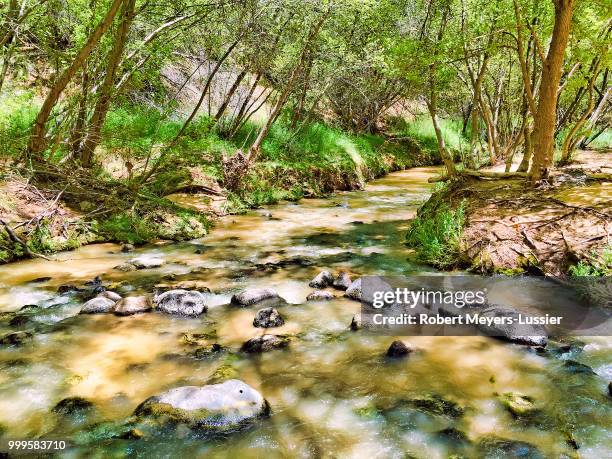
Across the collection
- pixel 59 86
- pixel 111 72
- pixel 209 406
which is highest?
pixel 111 72

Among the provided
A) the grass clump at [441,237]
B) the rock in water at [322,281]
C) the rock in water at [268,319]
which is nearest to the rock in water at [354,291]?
the rock in water at [322,281]

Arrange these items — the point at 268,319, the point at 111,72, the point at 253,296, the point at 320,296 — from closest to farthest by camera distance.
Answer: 1. the point at 268,319
2. the point at 253,296
3. the point at 320,296
4. the point at 111,72

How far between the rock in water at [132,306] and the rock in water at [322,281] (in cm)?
202

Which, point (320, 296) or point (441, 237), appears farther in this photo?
point (441, 237)

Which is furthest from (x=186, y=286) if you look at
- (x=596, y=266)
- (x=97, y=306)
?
(x=596, y=266)

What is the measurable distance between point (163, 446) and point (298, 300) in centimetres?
277

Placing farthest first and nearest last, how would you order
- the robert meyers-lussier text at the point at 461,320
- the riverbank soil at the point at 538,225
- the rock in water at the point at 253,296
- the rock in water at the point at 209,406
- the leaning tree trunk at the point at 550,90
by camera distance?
the leaning tree trunk at the point at 550,90, the riverbank soil at the point at 538,225, the rock in water at the point at 253,296, the robert meyers-lussier text at the point at 461,320, the rock in water at the point at 209,406

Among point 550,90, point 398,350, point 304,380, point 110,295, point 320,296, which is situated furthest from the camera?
point 550,90

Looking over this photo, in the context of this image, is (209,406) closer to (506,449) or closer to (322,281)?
(506,449)

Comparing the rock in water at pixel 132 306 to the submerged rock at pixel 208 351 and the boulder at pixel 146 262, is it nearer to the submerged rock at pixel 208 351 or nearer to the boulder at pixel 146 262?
the submerged rock at pixel 208 351

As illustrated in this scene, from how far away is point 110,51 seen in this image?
8328mm

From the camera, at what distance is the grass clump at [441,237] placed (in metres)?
6.67

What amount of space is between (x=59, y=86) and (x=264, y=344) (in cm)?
552

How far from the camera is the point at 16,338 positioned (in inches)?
169
